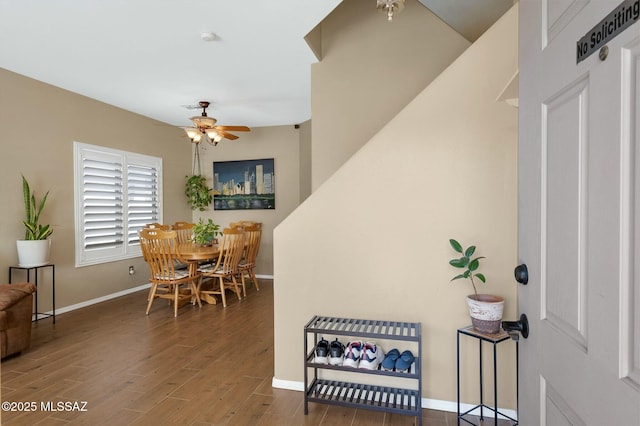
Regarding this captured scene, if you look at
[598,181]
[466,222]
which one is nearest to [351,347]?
[466,222]

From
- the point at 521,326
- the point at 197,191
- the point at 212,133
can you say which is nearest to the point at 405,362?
the point at 521,326

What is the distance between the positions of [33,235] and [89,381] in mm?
2101

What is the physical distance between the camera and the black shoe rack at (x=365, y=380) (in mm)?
2037

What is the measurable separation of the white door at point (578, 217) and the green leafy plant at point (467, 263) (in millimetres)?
866

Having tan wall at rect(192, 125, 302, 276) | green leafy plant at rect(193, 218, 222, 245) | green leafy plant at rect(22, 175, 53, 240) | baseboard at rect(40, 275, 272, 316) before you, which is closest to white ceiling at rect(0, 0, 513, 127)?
green leafy plant at rect(22, 175, 53, 240)

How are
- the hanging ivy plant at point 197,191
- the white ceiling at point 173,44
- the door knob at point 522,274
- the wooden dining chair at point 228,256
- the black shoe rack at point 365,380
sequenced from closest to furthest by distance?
1. the door knob at point 522,274
2. the black shoe rack at point 365,380
3. the white ceiling at point 173,44
4. the wooden dining chair at point 228,256
5. the hanging ivy plant at point 197,191

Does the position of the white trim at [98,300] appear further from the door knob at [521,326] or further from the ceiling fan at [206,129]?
the door knob at [521,326]

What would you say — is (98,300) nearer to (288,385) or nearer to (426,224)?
(288,385)

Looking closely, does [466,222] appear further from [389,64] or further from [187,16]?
[187,16]

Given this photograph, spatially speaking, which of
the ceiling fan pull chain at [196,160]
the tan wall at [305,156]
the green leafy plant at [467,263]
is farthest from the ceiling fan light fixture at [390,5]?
the ceiling fan pull chain at [196,160]

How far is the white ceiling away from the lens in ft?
8.58

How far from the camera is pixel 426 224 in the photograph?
87.0 inches

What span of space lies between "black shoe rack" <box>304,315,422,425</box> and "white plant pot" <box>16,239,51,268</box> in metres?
3.33

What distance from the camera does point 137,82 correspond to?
13.4ft
